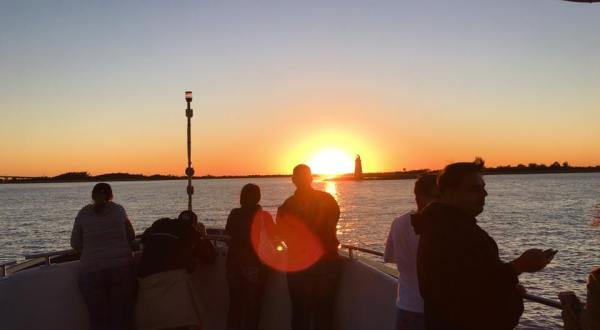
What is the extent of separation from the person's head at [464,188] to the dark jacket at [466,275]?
7 cm

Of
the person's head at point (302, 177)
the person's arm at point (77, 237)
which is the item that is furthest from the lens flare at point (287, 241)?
the person's arm at point (77, 237)

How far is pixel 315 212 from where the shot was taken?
4.98 metres

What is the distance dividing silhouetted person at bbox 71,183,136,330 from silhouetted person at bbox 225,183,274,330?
954mm

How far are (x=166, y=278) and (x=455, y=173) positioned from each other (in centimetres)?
321

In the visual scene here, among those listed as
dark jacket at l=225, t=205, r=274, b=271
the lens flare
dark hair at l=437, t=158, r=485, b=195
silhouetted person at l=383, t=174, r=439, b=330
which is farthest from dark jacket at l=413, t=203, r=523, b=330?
dark jacket at l=225, t=205, r=274, b=271

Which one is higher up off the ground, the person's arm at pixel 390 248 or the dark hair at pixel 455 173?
the dark hair at pixel 455 173

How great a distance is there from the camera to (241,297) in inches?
230

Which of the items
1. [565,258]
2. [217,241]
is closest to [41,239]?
[565,258]

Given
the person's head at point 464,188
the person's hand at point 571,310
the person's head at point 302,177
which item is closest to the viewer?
the person's hand at point 571,310

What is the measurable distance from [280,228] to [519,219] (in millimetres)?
48079

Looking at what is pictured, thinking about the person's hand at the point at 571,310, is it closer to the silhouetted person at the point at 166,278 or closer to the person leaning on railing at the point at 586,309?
the person leaning on railing at the point at 586,309

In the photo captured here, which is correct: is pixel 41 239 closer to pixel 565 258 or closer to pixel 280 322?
pixel 565 258

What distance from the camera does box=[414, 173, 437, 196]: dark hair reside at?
11.6 ft

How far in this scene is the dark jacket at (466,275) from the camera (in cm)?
238
